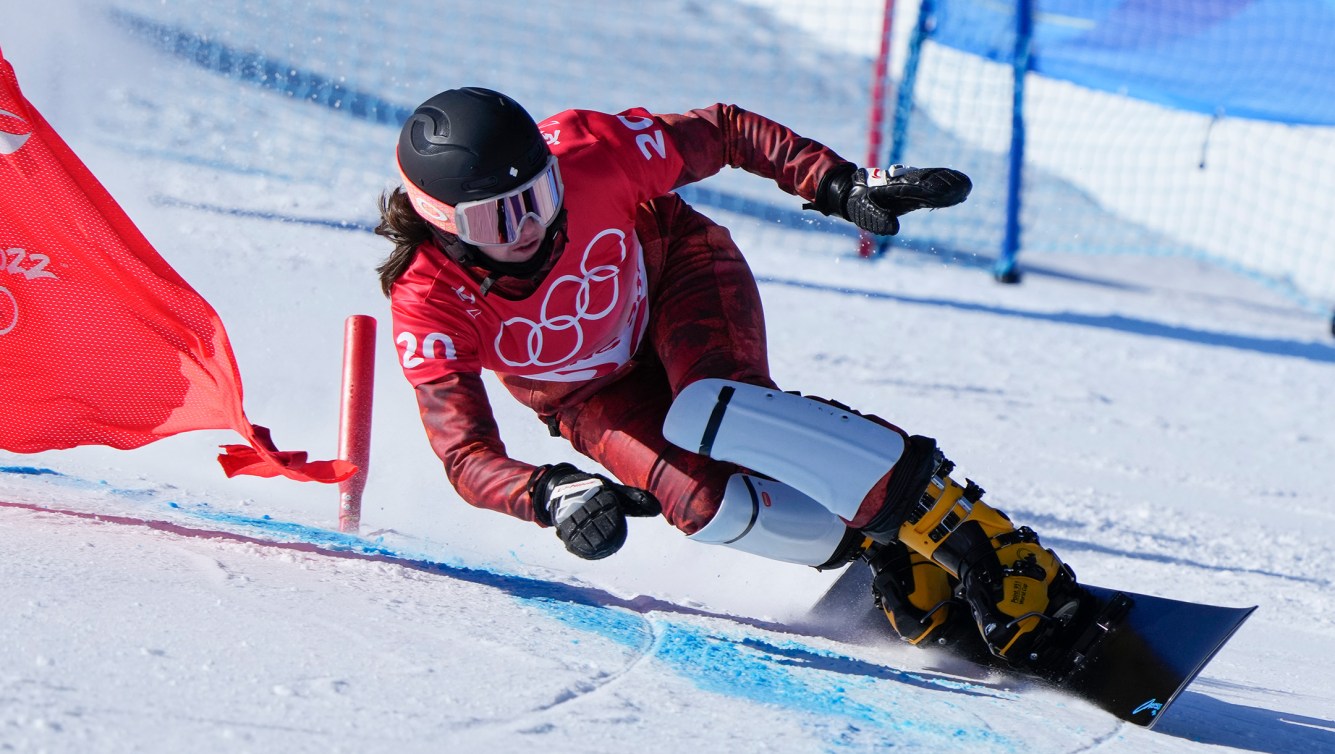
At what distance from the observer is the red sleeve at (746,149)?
343 centimetres

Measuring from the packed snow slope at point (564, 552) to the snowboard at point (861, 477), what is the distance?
117 mm

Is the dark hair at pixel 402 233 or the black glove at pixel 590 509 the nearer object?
the black glove at pixel 590 509

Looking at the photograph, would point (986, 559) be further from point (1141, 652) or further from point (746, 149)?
point (746, 149)

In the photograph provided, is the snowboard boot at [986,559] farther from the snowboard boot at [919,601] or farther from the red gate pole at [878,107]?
the red gate pole at [878,107]

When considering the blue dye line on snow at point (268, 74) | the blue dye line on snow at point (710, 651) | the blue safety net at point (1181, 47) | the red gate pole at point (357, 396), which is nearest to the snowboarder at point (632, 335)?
the blue dye line on snow at point (710, 651)

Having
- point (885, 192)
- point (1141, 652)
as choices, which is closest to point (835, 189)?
point (885, 192)

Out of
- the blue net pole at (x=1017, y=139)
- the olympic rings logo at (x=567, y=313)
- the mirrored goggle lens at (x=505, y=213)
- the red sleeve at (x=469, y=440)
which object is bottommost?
the red sleeve at (x=469, y=440)

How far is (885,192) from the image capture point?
3219 millimetres

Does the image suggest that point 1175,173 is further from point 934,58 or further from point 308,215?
point 308,215

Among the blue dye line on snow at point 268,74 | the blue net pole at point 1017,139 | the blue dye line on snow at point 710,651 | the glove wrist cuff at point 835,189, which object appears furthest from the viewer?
the blue dye line on snow at point 268,74

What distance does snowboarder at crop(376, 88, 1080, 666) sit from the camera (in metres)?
2.94

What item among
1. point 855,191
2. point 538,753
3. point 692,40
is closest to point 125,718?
point 538,753

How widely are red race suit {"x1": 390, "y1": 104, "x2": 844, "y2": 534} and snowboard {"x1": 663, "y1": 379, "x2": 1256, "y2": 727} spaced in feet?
0.60

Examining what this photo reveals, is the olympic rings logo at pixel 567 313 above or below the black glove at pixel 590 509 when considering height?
above
